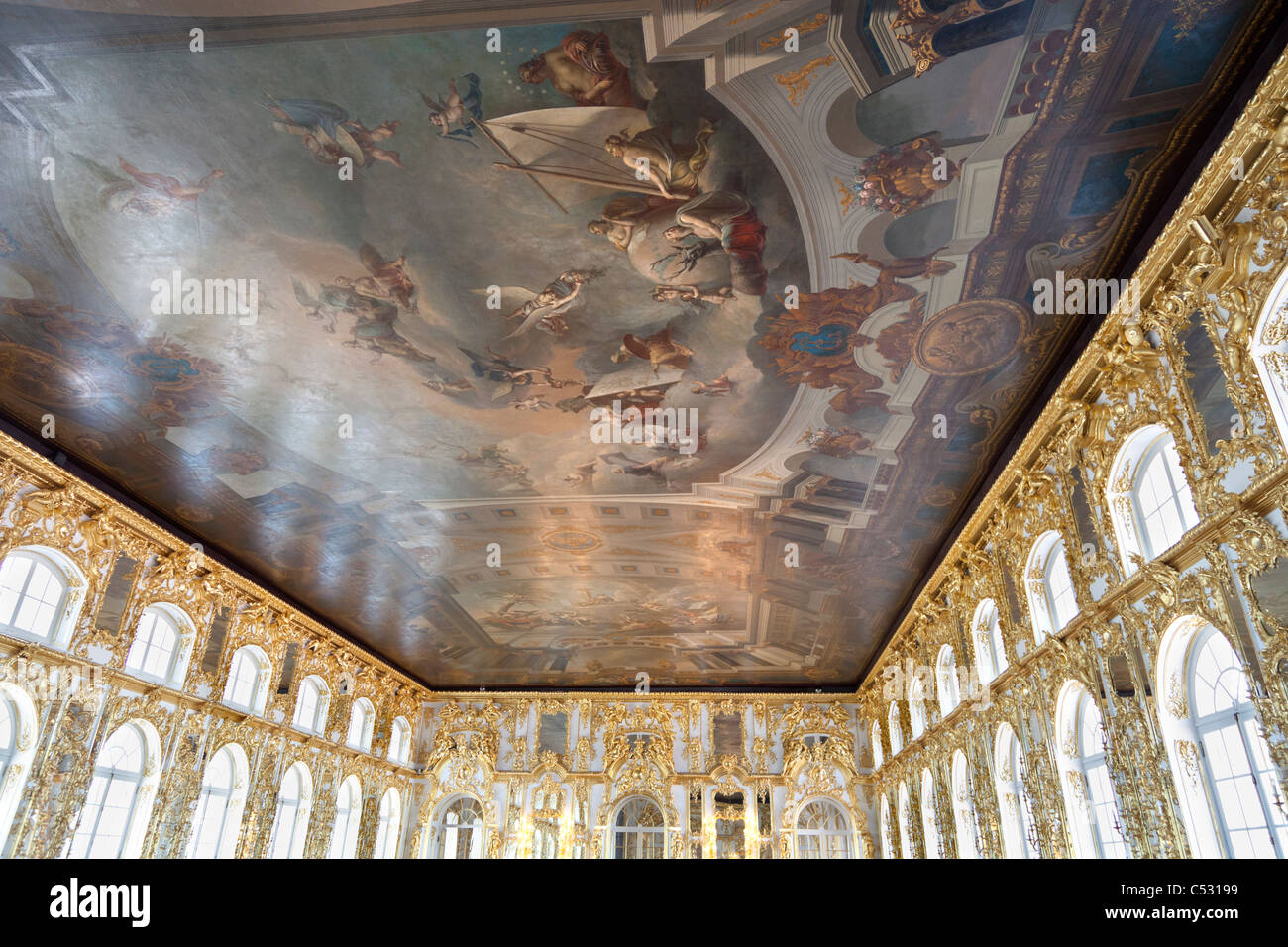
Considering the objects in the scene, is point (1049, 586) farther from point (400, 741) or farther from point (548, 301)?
point (400, 741)

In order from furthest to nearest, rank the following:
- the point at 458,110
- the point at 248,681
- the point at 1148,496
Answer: the point at 248,681 < the point at 1148,496 < the point at 458,110

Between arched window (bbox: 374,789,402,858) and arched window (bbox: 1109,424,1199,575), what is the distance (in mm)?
25276

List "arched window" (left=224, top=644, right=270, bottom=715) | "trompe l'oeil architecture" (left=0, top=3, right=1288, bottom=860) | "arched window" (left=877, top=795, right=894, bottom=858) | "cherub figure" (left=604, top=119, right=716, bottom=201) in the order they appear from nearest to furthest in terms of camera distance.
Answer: "trompe l'oeil architecture" (left=0, top=3, right=1288, bottom=860) < "cherub figure" (left=604, top=119, right=716, bottom=201) < "arched window" (left=224, top=644, right=270, bottom=715) < "arched window" (left=877, top=795, right=894, bottom=858)

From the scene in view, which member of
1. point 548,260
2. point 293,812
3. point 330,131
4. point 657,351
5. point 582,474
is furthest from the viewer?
point 293,812

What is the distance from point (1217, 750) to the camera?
25.9ft

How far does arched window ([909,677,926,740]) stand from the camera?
19.7 metres

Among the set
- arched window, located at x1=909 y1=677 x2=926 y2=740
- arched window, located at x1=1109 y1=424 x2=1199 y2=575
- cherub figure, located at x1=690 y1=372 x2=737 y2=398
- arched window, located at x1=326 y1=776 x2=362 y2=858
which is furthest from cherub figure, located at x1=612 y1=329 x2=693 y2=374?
arched window, located at x1=326 y1=776 x2=362 y2=858

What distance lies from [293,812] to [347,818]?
3296 mm

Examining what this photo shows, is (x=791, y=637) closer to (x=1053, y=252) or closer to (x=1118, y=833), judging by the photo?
(x=1118, y=833)

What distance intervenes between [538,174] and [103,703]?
13.4m

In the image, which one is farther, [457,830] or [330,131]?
[457,830]

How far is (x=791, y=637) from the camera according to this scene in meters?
23.5

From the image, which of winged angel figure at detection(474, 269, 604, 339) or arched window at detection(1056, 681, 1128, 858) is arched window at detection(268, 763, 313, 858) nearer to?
winged angel figure at detection(474, 269, 604, 339)

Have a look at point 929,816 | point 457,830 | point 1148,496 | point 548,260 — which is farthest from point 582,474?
point 457,830
